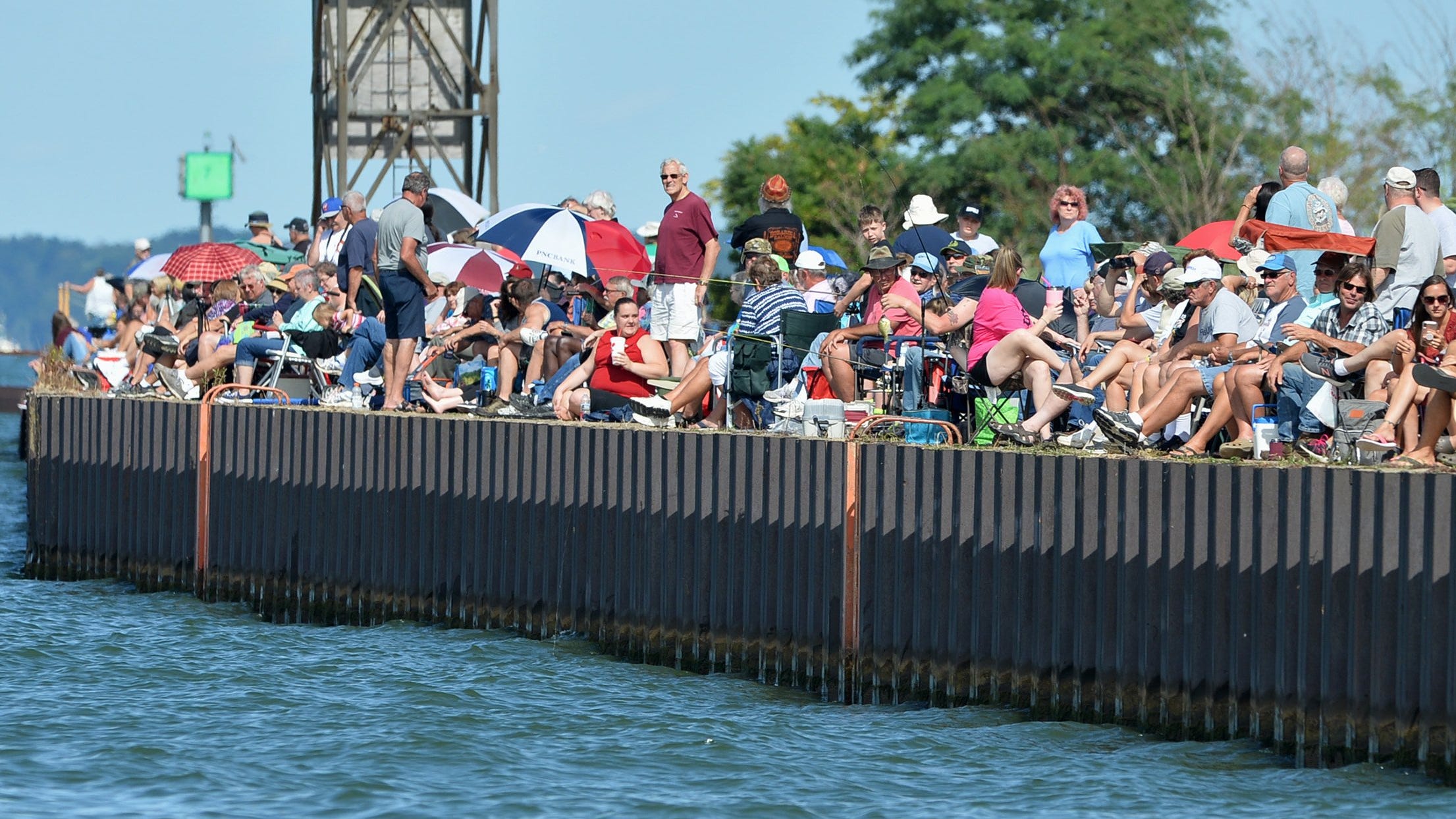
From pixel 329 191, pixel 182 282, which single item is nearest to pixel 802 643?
pixel 182 282

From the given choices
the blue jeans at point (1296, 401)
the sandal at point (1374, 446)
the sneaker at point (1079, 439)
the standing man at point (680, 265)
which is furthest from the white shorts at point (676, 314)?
the sandal at point (1374, 446)

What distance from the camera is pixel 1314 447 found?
10289 mm

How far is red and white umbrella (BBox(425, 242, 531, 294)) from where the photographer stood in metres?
18.0

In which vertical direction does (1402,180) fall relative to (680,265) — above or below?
above

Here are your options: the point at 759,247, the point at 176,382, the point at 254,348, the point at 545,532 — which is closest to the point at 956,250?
the point at 759,247

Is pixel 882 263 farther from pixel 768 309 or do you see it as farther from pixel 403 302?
pixel 403 302

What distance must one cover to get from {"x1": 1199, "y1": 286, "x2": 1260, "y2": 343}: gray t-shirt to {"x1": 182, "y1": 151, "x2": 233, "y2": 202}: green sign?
5815 inches

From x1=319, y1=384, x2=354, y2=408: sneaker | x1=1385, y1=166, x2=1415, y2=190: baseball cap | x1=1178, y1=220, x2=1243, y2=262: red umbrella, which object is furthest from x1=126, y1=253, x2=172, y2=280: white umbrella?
x1=1385, y1=166, x2=1415, y2=190: baseball cap

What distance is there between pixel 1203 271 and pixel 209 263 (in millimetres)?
12341

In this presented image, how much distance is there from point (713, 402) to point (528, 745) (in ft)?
13.1

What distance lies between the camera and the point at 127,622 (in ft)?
48.1

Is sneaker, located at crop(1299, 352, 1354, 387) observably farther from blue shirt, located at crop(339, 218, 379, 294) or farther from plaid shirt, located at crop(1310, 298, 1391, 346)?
blue shirt, located at crop(339, 218, 379, 294)

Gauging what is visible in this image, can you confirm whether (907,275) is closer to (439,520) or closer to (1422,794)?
(439,520)

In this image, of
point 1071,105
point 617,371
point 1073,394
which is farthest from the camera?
point 1071,105
